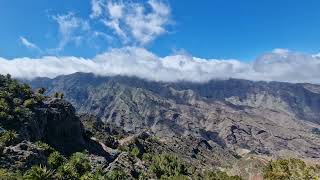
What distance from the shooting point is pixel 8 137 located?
536ft

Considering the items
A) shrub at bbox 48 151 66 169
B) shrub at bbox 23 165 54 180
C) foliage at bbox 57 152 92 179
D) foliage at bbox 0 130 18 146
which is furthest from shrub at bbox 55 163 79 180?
foliage at bbox 0 130 18 146

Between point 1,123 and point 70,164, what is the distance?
1394 inches

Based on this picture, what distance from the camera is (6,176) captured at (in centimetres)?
11944

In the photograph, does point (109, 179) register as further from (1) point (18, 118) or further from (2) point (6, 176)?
(2) point (6, 176)

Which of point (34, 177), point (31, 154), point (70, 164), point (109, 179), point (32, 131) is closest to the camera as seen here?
point (34, 177)

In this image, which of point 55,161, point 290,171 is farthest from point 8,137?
point 290,171

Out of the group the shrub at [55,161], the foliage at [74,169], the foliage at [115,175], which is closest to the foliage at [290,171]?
the foliage at [115,175]

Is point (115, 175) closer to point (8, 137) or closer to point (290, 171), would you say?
point (8, 137)

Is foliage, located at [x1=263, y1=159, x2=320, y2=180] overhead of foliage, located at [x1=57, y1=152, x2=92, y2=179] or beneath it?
overhead

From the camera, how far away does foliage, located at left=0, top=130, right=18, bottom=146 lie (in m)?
160

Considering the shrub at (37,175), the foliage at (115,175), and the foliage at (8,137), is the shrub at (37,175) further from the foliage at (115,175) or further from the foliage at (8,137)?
the foliage at (115,175)

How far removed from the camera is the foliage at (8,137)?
526ft

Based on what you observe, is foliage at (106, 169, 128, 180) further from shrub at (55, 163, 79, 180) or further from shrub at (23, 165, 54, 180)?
shrub at (23, 165, 54, 180)

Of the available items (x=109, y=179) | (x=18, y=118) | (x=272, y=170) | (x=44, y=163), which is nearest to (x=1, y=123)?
(x=18, y=118)
